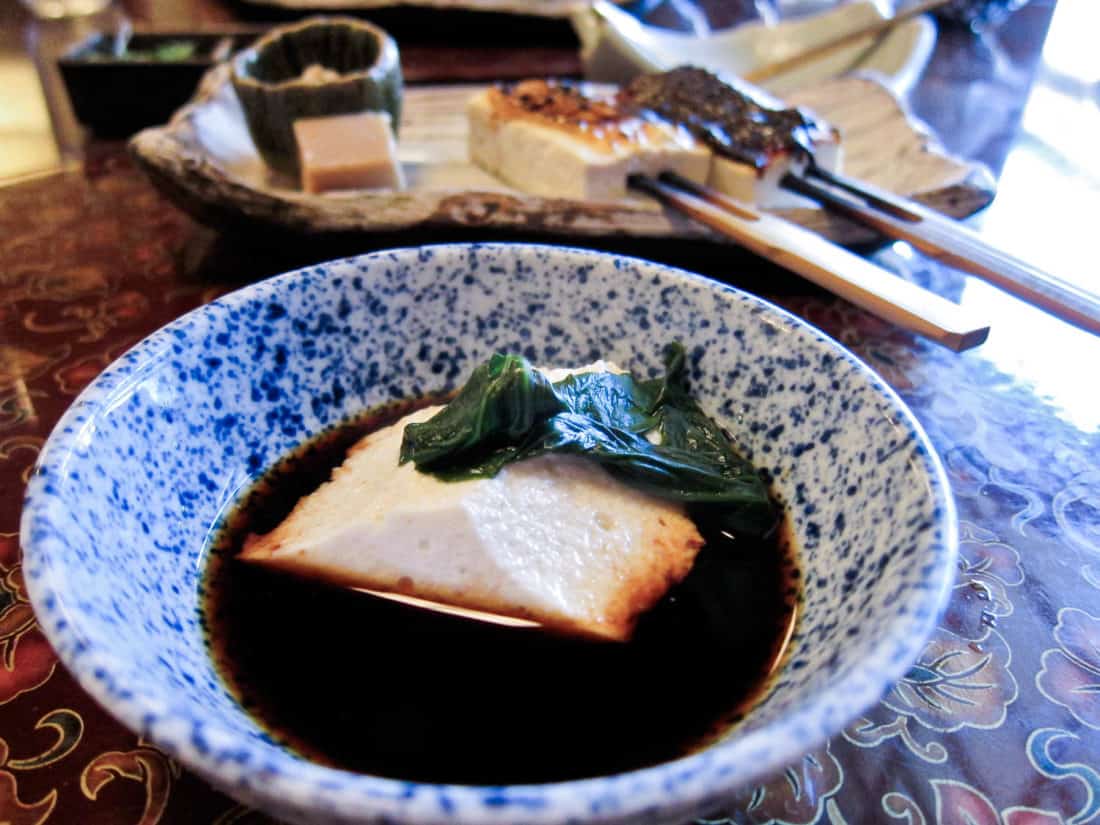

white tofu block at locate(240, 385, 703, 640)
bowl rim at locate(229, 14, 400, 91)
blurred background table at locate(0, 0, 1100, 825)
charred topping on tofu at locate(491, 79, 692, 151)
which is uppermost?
bowl rim at locate(229, 14, 400, 91)

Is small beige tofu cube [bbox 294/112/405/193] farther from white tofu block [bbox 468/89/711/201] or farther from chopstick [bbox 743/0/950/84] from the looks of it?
chopstick [bbox 743/0/950/84]

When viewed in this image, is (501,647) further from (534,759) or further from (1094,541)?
(1094,541)

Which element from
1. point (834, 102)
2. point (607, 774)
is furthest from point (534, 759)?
point (834, 102)

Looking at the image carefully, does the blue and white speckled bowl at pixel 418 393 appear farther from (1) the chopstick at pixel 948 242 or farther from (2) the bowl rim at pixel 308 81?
(2) the bowl rim at pixel 308 81

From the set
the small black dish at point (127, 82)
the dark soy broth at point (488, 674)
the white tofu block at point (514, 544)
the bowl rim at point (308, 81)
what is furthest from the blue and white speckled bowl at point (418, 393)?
the small black dish at point (127, 82)

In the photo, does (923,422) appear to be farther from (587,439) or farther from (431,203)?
(431,203)

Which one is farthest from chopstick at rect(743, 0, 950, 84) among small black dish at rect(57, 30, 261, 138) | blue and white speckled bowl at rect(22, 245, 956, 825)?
blue and white speckled bowl at rect(22, 245, 956, 825)
